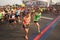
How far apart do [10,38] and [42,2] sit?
31.8 metres

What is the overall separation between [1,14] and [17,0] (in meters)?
18.3

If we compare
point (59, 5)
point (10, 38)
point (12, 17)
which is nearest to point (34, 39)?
point (10, 38)

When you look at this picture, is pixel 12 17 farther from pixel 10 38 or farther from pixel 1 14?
pixel 10 38

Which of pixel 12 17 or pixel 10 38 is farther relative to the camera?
pixel 12 17

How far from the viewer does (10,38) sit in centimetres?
1313

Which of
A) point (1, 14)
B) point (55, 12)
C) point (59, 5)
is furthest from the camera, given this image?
point (59, 5)

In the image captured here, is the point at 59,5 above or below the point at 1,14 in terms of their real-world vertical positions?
below

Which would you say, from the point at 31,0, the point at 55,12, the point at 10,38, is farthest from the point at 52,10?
the point at 10,38

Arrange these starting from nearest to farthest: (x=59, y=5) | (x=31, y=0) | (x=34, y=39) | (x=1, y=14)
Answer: (x=34, y=39)
(x=1, y=14)
(x=59, y=5)
(x=31, y=0)

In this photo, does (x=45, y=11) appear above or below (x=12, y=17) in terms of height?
below

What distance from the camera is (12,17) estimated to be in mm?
20359

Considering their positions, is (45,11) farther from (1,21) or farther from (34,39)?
(34,39)

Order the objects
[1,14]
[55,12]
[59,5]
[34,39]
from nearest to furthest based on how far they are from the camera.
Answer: [34,39], [1,14], [55,12], [59,5]

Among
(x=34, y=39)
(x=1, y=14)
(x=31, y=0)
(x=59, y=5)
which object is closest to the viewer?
(x=34, y=39)
